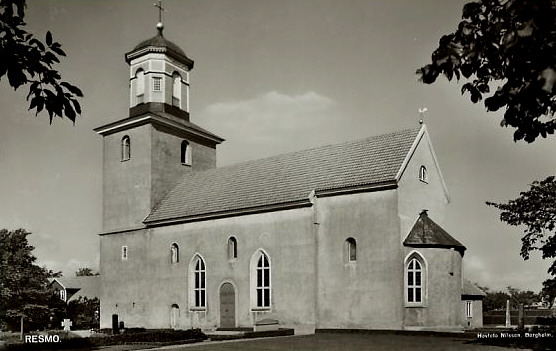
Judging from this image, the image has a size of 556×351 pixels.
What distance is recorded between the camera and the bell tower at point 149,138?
38.7m

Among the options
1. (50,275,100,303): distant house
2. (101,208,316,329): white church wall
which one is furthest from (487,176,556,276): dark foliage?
(50,275,100,303): distant house

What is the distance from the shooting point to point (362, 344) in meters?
21.1

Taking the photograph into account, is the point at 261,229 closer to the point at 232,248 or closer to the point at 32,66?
the point at 232,248

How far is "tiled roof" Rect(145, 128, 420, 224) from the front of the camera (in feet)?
97.1

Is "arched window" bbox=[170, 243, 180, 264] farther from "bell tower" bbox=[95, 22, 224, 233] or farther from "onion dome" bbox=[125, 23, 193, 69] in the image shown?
"onion dome" bbox=[125, 23, 193, 69]

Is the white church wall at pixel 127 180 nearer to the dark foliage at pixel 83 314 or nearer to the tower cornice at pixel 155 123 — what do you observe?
the tower cornice at pixel 155 123

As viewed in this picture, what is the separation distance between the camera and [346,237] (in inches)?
1144

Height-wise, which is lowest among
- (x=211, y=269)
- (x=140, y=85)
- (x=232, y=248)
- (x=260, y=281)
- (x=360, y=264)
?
(x=260, y=281)

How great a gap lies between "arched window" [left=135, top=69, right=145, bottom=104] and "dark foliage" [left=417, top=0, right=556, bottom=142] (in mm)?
33677

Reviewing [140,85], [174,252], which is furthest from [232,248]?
[140,85]

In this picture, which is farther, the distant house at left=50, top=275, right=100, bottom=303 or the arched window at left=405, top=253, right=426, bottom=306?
the distant house at left=50, top=275, right=100, bottom=303

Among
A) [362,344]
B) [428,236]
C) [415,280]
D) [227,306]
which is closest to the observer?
[362,344]

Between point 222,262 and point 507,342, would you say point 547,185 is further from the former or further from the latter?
point 222,262

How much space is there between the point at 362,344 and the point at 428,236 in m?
8.95
